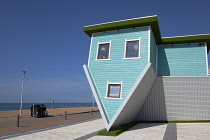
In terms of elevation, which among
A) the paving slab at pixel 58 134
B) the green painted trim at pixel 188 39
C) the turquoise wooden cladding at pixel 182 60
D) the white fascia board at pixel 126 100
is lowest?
the paving slab at pixel 58 134

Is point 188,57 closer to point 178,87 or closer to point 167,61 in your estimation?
point 167,61

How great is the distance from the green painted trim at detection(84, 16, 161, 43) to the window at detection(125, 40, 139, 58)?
4.09 feet

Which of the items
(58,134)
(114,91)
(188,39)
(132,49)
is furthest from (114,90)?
(188,39)

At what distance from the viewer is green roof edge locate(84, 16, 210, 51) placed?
1289cm

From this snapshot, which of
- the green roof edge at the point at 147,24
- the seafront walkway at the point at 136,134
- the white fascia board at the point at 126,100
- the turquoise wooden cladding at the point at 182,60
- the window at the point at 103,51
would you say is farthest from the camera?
the turquoise wooden cladding at the point at 182,60

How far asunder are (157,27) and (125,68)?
3.89 metres

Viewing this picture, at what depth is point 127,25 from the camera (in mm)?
13375

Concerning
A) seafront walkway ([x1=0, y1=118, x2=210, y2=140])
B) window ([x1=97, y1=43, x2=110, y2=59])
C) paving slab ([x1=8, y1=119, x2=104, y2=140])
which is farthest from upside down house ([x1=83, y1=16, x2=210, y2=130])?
paving slab ([x1=8, y1=119, x2=104, y2=140])

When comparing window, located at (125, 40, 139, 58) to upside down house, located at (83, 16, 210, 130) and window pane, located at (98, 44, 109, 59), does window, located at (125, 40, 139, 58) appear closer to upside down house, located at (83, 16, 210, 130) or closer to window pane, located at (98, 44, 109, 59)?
upside down house, located at (83, 16, 210, 130)

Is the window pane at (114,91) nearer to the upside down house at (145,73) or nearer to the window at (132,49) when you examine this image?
the upside down house at (145,73)

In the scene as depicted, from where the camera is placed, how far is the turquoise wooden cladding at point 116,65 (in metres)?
12.5

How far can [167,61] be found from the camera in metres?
17.3

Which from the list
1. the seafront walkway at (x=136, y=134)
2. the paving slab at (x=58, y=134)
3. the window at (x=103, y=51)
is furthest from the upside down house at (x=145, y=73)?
the paving slab at (x=58, y=134)

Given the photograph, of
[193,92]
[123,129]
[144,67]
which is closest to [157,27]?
[144,67]
